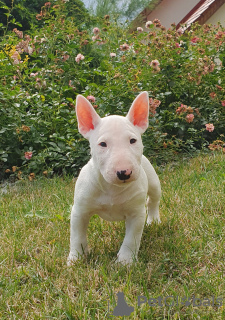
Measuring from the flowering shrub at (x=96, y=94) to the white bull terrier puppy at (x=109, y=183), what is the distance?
6.49ft

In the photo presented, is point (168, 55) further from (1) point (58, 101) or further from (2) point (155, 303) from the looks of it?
(2) point (155, 303)

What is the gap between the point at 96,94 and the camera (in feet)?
15.9

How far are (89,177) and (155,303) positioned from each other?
2.66ft

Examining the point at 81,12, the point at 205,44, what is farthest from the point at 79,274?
the point at 81,12

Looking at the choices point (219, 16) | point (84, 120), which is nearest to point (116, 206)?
point (84, 120)

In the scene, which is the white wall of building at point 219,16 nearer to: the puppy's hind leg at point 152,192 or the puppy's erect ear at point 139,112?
the puppy's hind leg at point 152,192

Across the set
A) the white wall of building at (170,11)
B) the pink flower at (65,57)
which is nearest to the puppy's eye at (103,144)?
the pink flower at (65,57)

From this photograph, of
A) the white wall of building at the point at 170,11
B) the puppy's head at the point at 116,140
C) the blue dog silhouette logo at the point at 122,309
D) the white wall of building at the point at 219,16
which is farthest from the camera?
the white wall of building at the point at 170,11

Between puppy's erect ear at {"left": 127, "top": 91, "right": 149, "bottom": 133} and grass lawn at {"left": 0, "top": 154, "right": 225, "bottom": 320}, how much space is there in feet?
2.71

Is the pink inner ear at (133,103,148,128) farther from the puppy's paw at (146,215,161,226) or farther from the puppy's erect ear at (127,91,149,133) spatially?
the puppy's paw at (146,215,161,226)

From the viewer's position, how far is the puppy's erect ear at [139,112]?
2281mm

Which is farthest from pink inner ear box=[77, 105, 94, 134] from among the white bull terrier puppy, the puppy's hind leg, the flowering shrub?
the flowering shrub

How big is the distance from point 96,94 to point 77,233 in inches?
109
